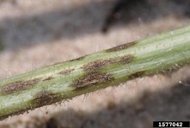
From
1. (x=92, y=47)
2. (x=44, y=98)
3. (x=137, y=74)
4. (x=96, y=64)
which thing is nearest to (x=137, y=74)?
(x=137, y=74)

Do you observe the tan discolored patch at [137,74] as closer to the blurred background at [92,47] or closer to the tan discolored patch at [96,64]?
the tan discolored patch at [96,64]

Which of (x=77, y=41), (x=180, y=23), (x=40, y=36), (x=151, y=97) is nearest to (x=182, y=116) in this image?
(x=151, y=97)

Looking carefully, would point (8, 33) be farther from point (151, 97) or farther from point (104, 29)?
point (151, 97)

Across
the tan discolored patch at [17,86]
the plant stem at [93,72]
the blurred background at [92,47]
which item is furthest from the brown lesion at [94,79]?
the blurred background at [92,47]

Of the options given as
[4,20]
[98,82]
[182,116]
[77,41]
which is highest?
[4,20]

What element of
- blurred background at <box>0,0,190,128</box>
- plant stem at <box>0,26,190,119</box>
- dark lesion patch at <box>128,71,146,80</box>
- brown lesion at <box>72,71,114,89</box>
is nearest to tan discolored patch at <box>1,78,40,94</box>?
plant stem at <box>0,26,190,119</box>

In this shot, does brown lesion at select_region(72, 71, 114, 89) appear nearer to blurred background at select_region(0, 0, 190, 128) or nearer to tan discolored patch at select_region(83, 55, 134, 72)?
tan discolored patch at select_region(83, 55, 134, 72)

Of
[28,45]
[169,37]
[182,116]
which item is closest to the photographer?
[169,37]

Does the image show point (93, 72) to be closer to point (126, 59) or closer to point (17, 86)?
point (126, 59)
